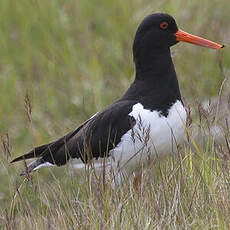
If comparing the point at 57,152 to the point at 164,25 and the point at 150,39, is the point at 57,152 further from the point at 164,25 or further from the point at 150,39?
the point at 164,25

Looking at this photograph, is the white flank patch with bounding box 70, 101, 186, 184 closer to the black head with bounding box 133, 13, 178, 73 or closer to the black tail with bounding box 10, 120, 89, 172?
the black tail with bounding box 10, 120, 89, 172

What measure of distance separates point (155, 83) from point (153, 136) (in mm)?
573

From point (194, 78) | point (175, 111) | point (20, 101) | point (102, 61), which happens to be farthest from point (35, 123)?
point (175, 111)

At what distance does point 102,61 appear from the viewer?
9023 mm

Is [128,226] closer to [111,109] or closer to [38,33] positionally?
[111,109]

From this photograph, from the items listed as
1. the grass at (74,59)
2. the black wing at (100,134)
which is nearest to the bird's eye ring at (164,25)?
the black wing at (100,134)

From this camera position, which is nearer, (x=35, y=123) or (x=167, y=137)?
(x=167, y=137)

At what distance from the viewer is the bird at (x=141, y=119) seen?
5.29 metres

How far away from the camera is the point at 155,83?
5.66 m

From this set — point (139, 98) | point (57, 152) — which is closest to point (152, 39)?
→ point (139, 98)

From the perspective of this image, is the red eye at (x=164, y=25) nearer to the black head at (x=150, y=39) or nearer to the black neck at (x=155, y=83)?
the black head at (x=150, y=39)

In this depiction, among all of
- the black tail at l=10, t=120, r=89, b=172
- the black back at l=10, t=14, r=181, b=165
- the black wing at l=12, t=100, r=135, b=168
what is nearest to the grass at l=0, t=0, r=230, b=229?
the black tail at l=10, t=120, r=89, b=172

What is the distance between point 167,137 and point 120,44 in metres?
3.97

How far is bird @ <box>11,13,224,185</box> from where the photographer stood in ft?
17.4
